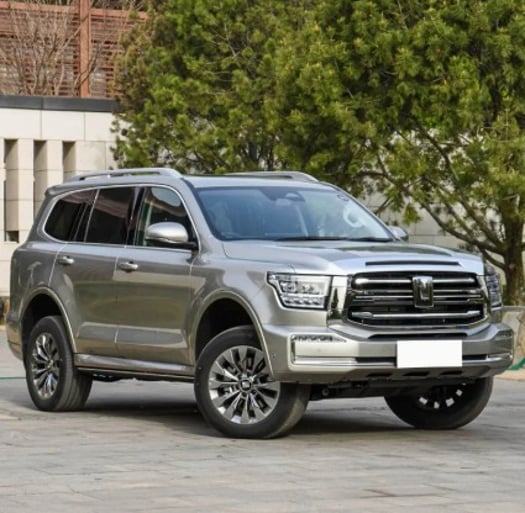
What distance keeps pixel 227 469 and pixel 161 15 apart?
25.0 m

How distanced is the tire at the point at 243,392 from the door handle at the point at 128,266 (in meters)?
1.20

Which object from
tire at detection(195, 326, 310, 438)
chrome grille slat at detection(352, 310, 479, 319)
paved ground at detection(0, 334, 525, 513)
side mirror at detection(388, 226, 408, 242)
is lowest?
paved ground at detection(0, 334, 525, 513)

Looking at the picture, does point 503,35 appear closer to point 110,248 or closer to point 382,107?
point 382,107

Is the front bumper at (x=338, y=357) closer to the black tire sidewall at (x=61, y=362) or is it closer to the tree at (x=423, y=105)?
the black tire sidewall at (x=61, y=362)

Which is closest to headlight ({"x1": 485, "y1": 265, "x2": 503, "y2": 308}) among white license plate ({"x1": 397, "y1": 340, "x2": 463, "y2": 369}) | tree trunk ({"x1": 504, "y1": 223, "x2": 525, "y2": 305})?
white license plate ({"x1": 397, "y1": 340, "x2": 463, "y2": 369})

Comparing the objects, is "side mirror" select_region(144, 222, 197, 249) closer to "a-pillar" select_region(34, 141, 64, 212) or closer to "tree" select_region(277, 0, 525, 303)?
"tree" select_region(277, 0, 525, 303)

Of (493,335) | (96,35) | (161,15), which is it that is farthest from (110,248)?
(96,35)

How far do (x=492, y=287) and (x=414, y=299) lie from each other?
2.65 feet

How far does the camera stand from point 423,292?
12.0 m

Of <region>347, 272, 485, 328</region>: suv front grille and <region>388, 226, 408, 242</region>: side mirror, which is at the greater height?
<region>388, 226, 408, 242</region>: side mirror

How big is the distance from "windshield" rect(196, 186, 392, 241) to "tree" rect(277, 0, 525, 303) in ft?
37.1

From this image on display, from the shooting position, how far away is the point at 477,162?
25.4 m

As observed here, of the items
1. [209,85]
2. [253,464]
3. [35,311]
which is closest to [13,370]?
[35,311]

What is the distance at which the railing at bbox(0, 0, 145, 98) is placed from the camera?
53.5 m
